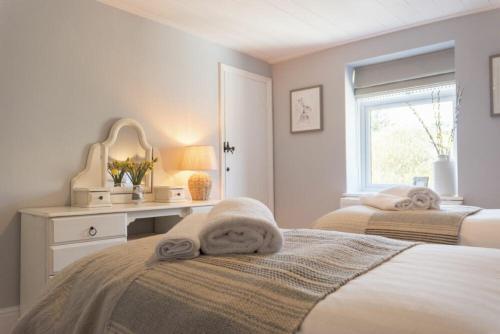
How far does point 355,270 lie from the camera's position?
3.23 ft

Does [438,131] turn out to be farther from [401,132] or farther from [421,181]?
[421,181]

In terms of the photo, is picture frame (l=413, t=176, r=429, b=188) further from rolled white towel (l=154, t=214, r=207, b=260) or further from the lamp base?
rolled white towel (l=154, t=214, r=207, b=260)

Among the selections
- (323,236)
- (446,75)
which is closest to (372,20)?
(446,75)

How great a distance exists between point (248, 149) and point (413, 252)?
2665 mm

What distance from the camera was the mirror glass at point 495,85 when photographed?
9.18 ft

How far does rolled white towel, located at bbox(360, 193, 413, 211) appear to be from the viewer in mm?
2244

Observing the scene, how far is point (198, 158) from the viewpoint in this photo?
3.03 m

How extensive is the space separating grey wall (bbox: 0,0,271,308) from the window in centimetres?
170

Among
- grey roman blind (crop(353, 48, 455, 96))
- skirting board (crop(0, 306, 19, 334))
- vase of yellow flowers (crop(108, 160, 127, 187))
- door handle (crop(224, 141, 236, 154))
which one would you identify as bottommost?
skirting board (crop(0, 306, 19, 334))

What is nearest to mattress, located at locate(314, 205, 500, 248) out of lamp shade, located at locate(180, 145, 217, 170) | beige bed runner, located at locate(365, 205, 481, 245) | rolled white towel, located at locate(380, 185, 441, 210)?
beige bed runner, located at locate(365, 205, 481, 245)

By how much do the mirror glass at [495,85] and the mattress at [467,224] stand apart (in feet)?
3.41

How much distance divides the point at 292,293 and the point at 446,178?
258 cm

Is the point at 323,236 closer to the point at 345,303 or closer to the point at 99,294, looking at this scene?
the point at 345,303

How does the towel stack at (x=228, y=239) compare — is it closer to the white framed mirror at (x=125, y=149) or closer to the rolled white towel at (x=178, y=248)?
the rolled white towel at (x=178, y=248)
